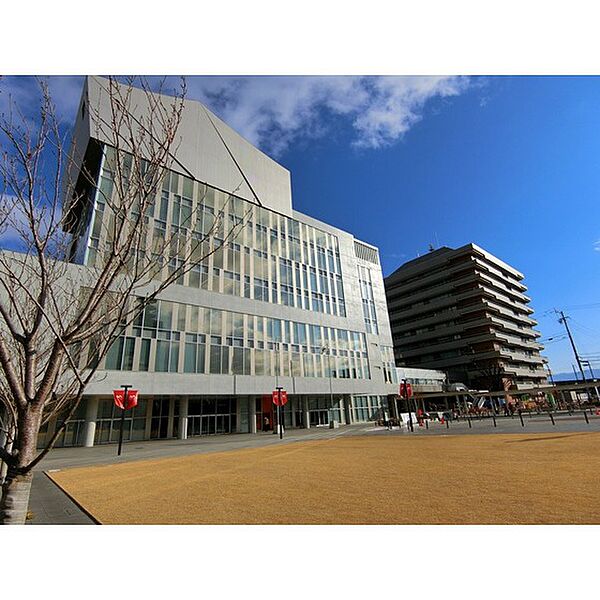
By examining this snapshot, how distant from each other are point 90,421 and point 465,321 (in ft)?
197

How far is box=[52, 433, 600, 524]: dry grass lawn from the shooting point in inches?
214

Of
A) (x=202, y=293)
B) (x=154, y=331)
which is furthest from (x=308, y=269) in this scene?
(x=154, y=331)

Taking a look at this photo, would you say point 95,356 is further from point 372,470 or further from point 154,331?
point 154,331

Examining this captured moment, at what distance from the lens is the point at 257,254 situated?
120ft

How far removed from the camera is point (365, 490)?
23.7ft

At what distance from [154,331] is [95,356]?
2515 centimetres

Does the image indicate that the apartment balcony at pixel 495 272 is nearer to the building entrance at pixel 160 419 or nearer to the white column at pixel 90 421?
the building entrance at pixel 160 419

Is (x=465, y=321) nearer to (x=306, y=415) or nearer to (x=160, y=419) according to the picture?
(x=306, y=415)

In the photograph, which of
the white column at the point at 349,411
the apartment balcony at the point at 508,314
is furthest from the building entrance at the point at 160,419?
the apartment balcony at the point at 508,314

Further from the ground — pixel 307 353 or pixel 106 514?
pixel 307 353

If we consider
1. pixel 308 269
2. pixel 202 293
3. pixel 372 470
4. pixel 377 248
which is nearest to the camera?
pixel 372 470

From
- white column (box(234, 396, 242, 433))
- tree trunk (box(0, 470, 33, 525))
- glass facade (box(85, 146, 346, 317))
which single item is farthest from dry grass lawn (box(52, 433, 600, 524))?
white column (box(234, 396, 242, 433))

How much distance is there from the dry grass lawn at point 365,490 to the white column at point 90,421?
14.7 m

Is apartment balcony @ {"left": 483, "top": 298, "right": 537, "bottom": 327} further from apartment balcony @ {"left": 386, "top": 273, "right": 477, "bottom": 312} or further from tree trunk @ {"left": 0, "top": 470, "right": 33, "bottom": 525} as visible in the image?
tree trunk @ {"left": 0, "top": 470, "right": 33, "bottom": 525}
